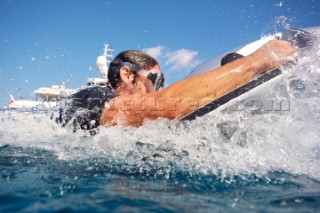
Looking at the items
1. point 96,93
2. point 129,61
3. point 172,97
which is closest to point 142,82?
point 129,61

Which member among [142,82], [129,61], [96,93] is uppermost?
[129,61]

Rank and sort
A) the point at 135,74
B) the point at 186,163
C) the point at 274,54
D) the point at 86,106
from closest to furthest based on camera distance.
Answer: the point at 186,163
the point at 274,54
the point at 86,106
the point at 135,74

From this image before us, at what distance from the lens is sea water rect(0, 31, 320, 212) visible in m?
1.50

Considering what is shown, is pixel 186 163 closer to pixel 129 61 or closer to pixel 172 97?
pixel 172 97

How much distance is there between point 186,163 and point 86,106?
1339 mm

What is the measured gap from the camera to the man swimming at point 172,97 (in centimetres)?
270

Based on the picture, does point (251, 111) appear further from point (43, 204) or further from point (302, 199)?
point (43, 204)

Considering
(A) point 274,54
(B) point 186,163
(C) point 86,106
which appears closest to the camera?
(B) point 186,163

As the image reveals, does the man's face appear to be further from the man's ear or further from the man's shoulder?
the man's shoulder

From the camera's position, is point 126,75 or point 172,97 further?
point 126,75

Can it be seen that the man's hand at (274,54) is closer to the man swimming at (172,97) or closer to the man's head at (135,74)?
the man swimming at (172,97)

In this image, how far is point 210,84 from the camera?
2.70 m

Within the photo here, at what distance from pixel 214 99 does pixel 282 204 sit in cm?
140

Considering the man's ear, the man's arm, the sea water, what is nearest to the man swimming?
the man's arm
